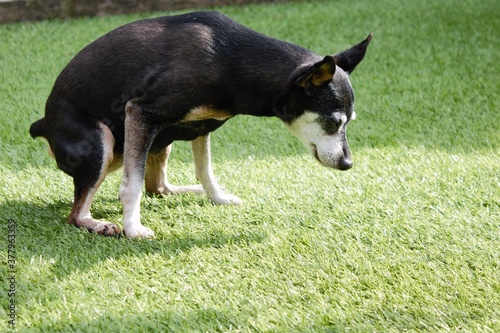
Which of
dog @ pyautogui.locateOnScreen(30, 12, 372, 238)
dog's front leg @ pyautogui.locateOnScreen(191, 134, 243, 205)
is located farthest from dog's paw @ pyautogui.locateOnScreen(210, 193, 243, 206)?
dog @ pyautogui.locateOnScreen(30, 12, 372, 238)

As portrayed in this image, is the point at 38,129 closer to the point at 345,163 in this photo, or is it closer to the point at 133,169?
the point at 133,169

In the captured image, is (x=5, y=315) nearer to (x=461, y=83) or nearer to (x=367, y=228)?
(x=367, y=228)

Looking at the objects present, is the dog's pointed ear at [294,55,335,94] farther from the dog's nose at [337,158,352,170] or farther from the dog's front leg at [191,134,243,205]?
the dog's front leg at [191,134,243,205]

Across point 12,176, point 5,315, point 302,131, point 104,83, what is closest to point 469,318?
A: point 302,131

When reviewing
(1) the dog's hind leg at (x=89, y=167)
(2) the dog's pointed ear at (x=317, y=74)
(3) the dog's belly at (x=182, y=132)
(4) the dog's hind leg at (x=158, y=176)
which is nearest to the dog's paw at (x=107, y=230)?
(1) the dog's hind leg at (x=89, y=167)

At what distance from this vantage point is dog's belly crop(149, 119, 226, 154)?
402 centimetres

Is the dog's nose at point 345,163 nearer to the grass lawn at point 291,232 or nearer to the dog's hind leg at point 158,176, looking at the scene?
the grass lawn at point 291,232

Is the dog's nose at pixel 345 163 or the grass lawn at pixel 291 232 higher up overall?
the dog's nose at pixel 345 163

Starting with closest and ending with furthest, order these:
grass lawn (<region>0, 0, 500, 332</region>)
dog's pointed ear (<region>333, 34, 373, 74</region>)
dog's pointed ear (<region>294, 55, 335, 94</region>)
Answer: grass lawn (<region>0, 0, 500, 332</region>) → dog's pointed ear (<region>294, 55, 335, 94</region>) → dog's pointed ear (<region>333, 34, 373, 74</region>)

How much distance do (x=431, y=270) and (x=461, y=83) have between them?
358 cm

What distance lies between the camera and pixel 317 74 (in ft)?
11.8

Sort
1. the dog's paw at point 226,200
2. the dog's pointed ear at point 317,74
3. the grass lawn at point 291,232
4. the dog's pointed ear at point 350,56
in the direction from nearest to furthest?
the grass lawn at point 291,232 → the dog's pointed ear at point 317,74 → the dog's pointed ear at point 350,56 → the dog's paw at point 226,200

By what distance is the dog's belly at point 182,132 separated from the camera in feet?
13.2

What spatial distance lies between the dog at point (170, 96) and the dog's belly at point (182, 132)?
23 millimetres
